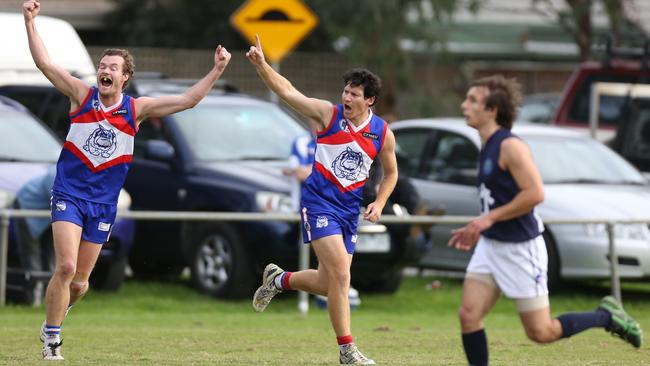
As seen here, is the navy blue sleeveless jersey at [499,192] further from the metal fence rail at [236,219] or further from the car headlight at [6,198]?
the car headlight at [6,198]

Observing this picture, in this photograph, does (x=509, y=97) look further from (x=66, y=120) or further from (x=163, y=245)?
(x=66, y=120)

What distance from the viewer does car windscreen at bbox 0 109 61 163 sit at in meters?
15.3

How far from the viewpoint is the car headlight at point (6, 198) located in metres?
14.6

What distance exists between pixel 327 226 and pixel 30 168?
5.84 meters

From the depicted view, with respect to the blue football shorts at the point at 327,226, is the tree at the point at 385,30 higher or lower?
higher

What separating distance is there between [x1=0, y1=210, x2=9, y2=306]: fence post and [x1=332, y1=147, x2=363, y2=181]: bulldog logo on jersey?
4.93 m

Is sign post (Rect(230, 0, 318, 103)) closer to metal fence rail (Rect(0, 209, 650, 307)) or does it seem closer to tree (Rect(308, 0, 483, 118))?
metal fence rail (Rect(0, 209, 650, 307))

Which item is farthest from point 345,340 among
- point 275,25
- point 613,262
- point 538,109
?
point 538,109

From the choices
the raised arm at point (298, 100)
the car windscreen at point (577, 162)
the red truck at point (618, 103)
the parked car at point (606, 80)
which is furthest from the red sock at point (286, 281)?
the parked car at point (606, 80)

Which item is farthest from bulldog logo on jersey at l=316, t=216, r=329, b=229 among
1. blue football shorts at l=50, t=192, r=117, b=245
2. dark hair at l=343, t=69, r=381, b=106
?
blue football shorts at l=50, t=192, r=117, b=245

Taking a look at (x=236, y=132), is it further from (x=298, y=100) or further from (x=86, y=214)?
(x=86, y=214)

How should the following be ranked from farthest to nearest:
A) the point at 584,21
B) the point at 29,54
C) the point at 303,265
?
the point at 584,21
the point at 29,54
the point at 303,265

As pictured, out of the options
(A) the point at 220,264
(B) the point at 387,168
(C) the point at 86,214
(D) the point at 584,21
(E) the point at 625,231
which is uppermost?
(D) the point at 584,21

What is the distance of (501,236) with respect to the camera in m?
8.55
